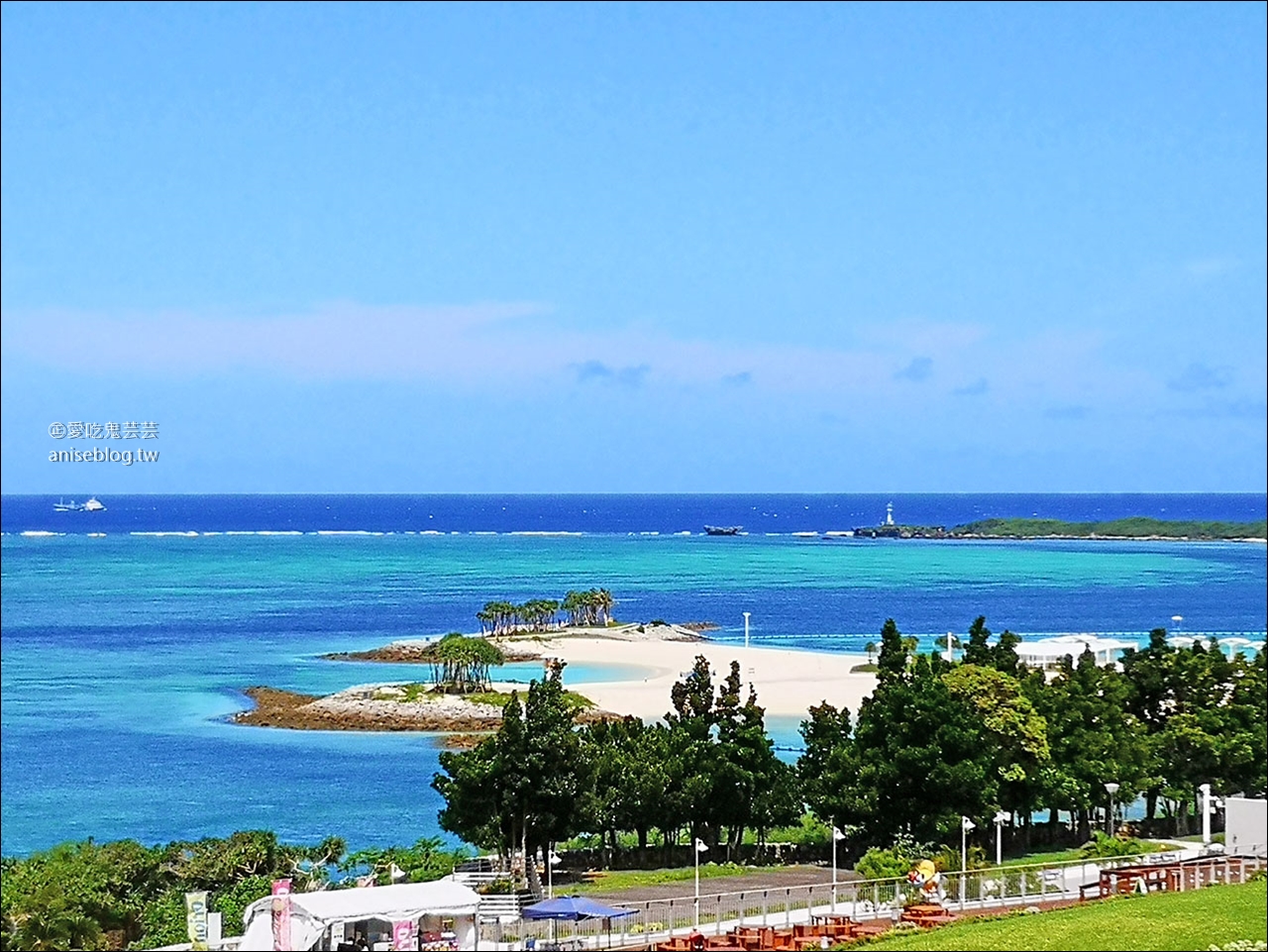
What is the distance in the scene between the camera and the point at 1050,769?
2984cm

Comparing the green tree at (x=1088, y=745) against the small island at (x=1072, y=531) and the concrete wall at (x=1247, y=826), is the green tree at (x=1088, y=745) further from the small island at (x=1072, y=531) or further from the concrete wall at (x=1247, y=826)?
the small island at (x=1072, y=531)

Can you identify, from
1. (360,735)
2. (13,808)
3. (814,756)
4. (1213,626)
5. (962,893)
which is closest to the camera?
(962,893)

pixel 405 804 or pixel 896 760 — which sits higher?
pixel 896 760

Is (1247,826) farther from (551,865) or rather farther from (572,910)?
(572,910)

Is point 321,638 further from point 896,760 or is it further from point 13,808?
point 896,760

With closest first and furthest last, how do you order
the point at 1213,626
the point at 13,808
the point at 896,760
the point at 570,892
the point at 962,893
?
the point at 962,893
the point at 570,892
the point at 896,760
the point at 13,808
the point at 1213,626

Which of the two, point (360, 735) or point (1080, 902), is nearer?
point (1080, 902)

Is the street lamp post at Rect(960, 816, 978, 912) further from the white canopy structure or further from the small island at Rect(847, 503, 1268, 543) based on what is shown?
the small island at Rect(847, 503, 1268, 543)

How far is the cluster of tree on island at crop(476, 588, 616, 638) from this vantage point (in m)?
87.1

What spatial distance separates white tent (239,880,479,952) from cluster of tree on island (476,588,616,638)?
212ft

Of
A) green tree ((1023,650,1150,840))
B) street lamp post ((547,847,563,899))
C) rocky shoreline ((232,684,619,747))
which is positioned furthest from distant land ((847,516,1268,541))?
street lamp post ((547,847,563,899))

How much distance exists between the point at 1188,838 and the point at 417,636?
5707cm

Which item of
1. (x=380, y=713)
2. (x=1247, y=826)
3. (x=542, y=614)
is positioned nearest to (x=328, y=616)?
(x=542, y=614)

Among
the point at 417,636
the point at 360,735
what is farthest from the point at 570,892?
the point at 417,636
